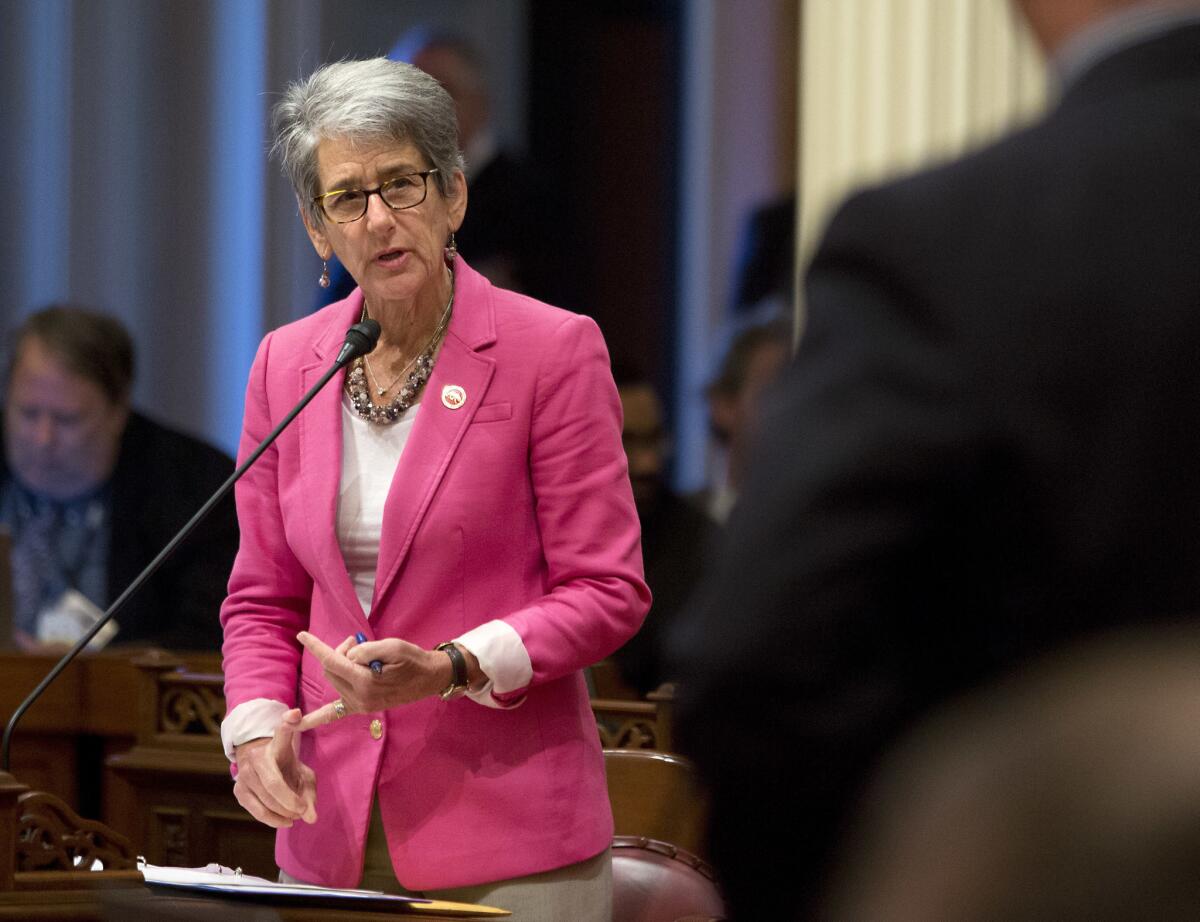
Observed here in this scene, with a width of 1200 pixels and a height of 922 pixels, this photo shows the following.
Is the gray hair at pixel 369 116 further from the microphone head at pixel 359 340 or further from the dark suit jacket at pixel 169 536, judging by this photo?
the dark suit jacket at pixel 169 536

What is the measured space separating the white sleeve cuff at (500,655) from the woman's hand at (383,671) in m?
0.01

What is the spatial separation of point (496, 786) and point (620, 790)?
874mm

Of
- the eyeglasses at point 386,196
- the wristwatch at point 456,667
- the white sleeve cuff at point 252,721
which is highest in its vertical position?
the eyeglasses at point 386,196

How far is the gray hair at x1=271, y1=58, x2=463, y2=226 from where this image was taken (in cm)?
203

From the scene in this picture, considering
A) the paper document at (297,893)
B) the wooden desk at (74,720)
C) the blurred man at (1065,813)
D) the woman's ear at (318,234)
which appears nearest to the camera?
the blurred man at (1065,813)

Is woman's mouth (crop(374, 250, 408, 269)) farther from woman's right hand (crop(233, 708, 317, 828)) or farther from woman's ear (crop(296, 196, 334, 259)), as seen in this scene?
woman's right hand (crop(233, 708, 317, 828))

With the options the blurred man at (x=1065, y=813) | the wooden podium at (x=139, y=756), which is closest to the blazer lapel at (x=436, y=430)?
the wooden podium at (x=139, y=756)

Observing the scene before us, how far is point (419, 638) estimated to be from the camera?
1924 mm

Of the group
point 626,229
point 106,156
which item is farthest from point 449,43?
point 106,156

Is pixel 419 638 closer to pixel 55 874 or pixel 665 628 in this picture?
pixel 55 874

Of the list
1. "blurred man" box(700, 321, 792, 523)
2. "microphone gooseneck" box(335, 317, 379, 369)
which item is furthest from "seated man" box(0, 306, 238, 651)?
"microphone gooseneck" box(335, 317, 379, 369)

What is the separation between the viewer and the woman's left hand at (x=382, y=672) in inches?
70.0

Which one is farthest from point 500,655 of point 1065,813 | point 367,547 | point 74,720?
point 74,720

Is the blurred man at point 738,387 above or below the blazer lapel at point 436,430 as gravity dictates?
below
